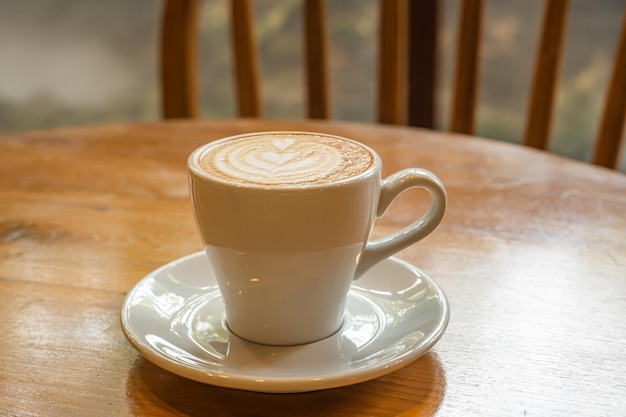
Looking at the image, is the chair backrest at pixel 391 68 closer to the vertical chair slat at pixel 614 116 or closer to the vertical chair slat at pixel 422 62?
the vertical chair slat at pixel 614 116

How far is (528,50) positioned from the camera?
1.81 meters

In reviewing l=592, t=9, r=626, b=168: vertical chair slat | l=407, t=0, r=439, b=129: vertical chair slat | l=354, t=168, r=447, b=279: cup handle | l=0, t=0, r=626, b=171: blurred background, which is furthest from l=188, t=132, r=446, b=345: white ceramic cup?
l=0, t=0, r=626, b=171: blurred background

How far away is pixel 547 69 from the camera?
1029 mm

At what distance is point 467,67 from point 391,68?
118 millimetres

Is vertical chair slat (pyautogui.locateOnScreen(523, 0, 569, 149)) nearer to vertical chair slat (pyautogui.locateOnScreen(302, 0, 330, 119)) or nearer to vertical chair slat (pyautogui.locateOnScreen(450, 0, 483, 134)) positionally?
vertical chair slat (pyautogui.locateOnScreen(450, 0, 483, 134))

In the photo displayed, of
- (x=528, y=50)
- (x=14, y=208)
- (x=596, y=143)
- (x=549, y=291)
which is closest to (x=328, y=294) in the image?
(x=549, y=291)

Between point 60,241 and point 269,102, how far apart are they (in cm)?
148

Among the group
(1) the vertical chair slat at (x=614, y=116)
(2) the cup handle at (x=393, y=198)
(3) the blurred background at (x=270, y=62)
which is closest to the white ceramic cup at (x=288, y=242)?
(2) the cup handle at (x=393, y=198)

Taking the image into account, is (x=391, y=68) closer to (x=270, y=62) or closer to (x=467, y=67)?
(x=467, y=67)

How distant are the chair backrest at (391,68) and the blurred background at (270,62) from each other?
52 centimetres

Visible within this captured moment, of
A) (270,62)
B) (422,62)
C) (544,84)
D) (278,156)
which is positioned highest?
(278,156)

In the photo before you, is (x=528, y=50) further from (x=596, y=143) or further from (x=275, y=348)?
(x=275, y=348)

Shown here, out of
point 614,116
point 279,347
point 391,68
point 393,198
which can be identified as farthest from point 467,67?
point 279,347

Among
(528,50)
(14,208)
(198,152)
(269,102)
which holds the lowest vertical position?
(269,102)
